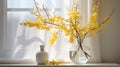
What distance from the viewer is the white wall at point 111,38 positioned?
7.46 ft

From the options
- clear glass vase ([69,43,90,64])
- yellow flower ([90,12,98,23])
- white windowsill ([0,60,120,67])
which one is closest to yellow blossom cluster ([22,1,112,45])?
yellow flower ([90,12,98,23])

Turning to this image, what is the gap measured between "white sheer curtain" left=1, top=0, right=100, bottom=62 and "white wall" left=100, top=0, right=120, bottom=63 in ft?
0.76

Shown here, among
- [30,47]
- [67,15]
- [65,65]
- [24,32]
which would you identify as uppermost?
[67,15]

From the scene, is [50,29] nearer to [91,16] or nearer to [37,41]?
[37,41]

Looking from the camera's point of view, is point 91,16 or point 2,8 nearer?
point 91,16

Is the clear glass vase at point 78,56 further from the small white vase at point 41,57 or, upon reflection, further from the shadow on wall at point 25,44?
the shadow on wall at point 25,44

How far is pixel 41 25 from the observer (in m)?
2.11

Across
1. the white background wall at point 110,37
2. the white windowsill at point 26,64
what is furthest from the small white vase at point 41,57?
the white background wall at point 110,37

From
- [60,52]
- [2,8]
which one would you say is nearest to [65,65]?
[60,52]

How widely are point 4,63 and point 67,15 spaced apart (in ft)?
2.61

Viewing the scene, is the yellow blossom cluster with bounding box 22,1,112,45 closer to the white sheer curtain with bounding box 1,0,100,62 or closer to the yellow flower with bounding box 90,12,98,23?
the yellow flower with bounding box 90,12,98,23

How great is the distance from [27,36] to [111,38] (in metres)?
0.87

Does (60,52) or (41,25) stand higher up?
(41,25)

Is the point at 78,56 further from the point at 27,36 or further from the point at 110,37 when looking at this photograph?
the point at 27,36
